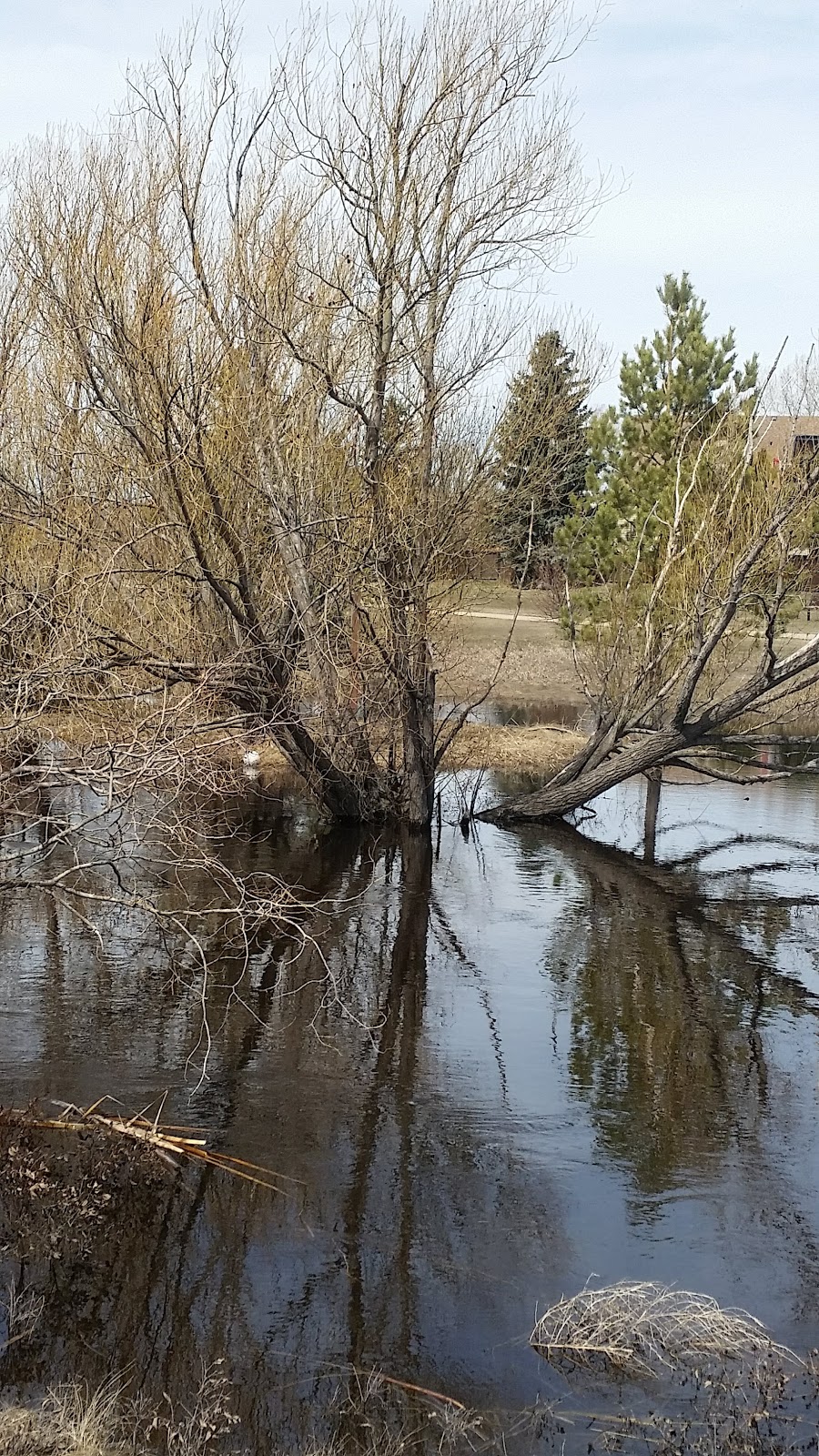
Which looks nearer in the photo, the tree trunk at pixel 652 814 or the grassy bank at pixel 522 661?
the tree trunk at pixel 652 814

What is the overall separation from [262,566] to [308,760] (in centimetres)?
241

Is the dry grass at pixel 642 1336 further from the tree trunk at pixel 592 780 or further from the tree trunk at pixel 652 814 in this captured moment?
the tree trunk at pixel 592 780

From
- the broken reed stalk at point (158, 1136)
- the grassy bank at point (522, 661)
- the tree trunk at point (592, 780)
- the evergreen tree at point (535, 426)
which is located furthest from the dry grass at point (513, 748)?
the broken reed stalk at point (158, 1136)

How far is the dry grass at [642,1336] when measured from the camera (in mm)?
5480

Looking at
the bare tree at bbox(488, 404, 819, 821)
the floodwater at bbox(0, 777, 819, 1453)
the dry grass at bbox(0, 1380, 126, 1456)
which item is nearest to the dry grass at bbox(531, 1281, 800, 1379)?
the floodwater at bbox(0, 777, 819, 1453)

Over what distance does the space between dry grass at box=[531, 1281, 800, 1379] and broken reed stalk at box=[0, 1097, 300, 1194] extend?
1815mm

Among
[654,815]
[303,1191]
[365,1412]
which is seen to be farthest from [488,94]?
[365,1412]

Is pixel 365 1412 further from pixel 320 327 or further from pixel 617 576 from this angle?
pixel 617 576

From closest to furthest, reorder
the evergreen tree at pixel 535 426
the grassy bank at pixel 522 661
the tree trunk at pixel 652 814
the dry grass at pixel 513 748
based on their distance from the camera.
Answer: the evergreen tree at pixel 535 426 < the tree trunk at pixel 652 814 < the dry grass at pixel 513 748 < the grassy bank at pixel 522 661

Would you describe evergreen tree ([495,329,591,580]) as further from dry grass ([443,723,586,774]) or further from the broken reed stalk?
the broken reed stalk

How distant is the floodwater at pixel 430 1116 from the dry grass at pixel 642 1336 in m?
0.16

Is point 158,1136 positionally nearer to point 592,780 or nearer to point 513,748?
point 592,780

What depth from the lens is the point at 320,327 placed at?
46.0 feet

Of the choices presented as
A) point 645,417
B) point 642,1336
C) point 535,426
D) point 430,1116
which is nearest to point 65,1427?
point 642,1336
